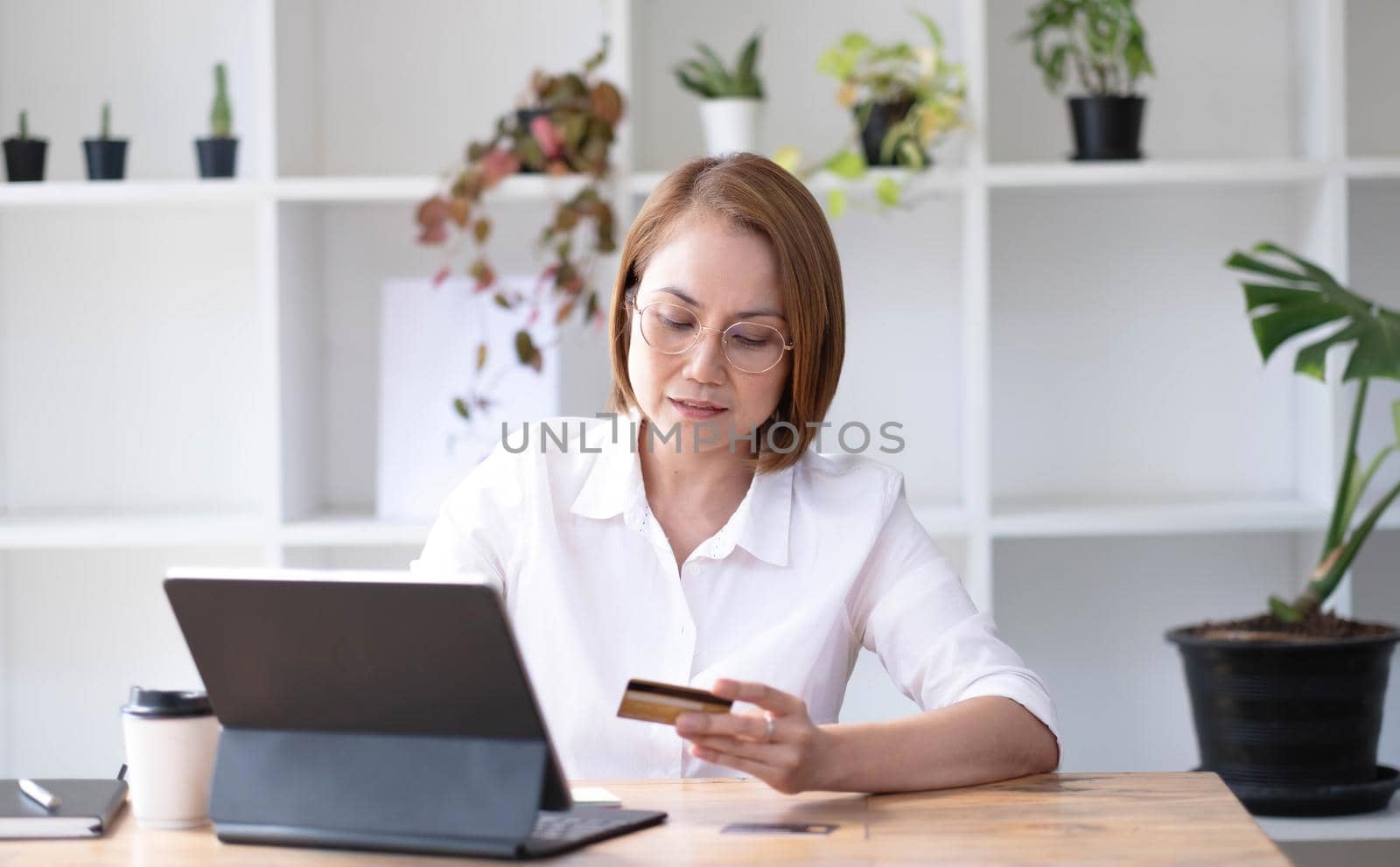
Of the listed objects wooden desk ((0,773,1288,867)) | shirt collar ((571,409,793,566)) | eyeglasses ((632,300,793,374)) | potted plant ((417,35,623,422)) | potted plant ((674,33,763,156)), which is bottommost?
wooden desk ((0,773,1288,867))

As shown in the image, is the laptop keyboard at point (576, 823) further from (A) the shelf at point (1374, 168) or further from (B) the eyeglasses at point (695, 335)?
(A) the shelf at point (1374, 168)

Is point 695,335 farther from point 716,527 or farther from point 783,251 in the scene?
point 716,527

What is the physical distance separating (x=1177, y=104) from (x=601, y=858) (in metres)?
2.33

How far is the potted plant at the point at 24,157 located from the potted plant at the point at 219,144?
30 centimetres

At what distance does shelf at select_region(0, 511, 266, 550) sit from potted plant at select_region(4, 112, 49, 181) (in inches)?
26.2

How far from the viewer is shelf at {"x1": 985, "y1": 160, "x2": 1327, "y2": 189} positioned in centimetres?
277

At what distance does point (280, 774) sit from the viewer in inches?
51.9

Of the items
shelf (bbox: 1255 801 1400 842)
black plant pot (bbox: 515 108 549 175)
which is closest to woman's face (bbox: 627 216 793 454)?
black plant pot (bbox: 515 108 549 175)

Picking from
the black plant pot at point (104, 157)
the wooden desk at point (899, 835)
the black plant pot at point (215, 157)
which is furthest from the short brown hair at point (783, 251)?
the black plant pot at point (104, 157)

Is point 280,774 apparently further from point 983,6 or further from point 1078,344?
point 1078,344

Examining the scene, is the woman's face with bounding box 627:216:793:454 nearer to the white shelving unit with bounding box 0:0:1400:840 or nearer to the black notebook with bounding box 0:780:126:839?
the black notebook with bounding box 0:780:126:839

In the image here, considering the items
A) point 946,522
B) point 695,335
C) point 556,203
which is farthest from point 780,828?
point 556,203

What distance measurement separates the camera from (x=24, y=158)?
2.91 metres

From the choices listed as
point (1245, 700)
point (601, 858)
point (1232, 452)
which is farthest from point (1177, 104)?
point (601, 858)
